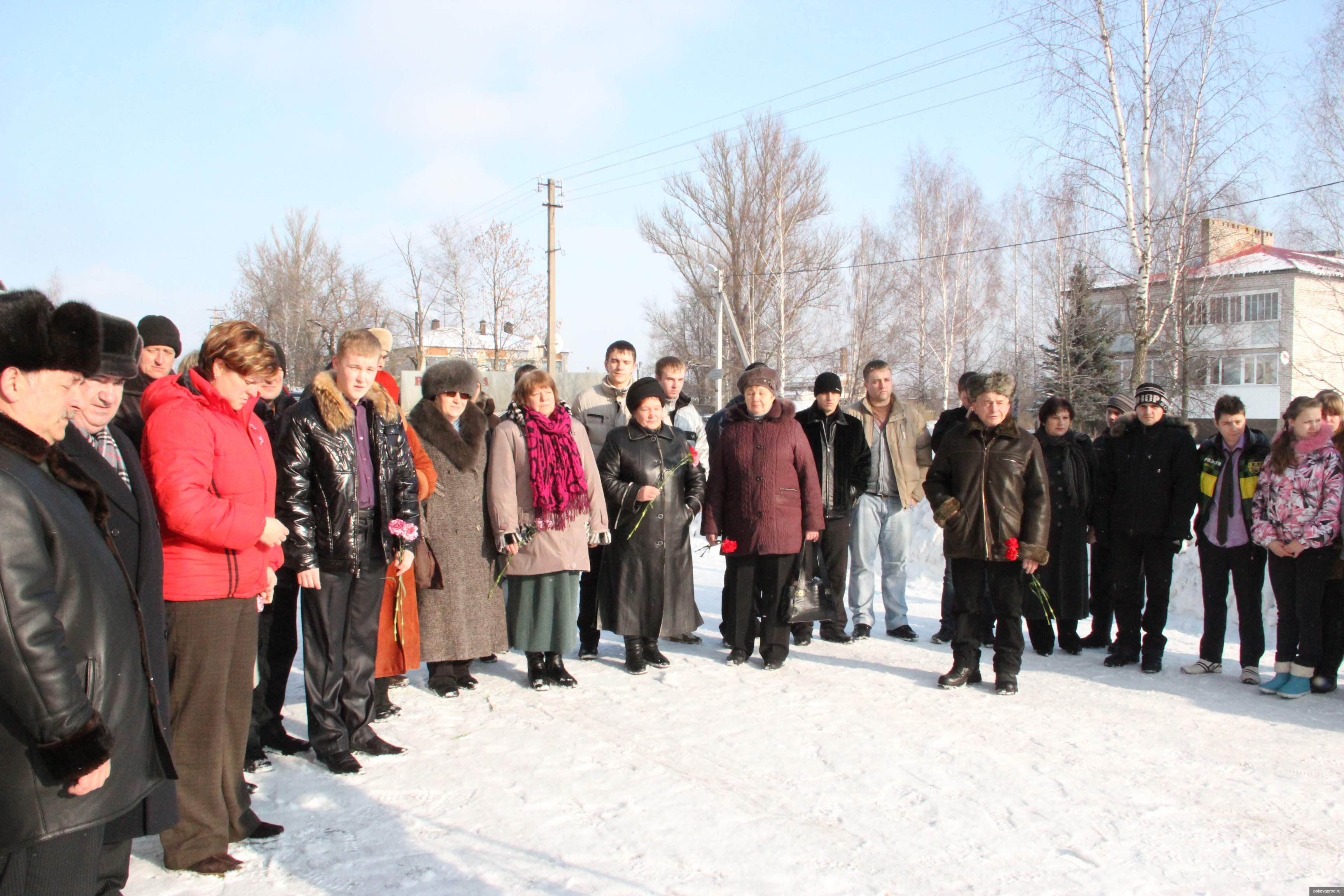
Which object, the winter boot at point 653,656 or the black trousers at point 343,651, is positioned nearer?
the black trousers at point 343,651

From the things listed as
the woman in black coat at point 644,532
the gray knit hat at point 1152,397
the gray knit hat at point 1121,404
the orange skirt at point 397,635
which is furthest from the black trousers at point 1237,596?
the orange skirt at point 397,635

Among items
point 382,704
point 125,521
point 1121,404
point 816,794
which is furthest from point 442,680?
point 1121,404

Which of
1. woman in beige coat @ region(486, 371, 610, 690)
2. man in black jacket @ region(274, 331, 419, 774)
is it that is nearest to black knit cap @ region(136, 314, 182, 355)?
man in black jacket @ region(274, 331, 419, 774)

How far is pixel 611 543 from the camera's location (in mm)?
6145

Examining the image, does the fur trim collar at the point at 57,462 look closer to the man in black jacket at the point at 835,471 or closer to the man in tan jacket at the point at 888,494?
the man in black jacket at the point at 835,471

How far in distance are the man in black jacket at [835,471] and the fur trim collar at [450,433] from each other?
2.57m

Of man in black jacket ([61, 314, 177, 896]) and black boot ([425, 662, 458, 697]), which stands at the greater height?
man in black jacket ([61, 314, 177, 896])

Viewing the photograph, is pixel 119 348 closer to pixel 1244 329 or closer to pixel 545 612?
pixel 545 612

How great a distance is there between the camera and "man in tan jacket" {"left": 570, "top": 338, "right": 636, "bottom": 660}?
638cm

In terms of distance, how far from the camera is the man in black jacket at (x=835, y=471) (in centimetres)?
680

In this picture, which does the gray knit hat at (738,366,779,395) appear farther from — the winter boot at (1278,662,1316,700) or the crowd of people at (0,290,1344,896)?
the winter boot at (1278,662,1316,700)

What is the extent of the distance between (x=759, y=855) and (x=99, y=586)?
2293 millimetres

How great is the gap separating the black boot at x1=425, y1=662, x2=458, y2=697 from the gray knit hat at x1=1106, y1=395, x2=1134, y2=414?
4965 millimetres

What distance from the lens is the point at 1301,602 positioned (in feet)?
17.8
